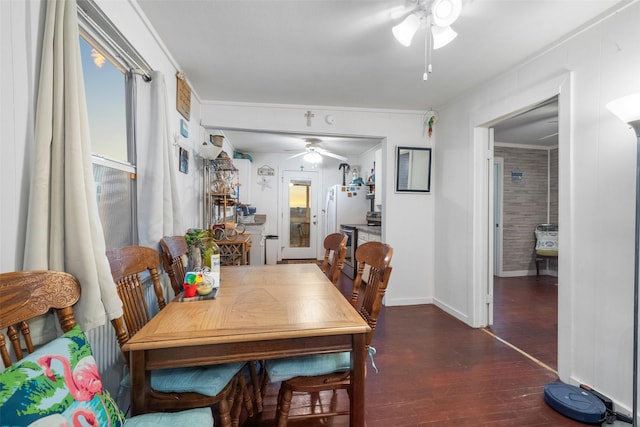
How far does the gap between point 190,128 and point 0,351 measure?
237 centimetres

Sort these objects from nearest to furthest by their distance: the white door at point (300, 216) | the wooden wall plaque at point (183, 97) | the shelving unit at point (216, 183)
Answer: the wooden wall plaque at point (183, 97)
the shelving unit at point (216, 183)
the white door at point (300, 216)

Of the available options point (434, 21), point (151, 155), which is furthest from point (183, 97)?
point (434, 21)

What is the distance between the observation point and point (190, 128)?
2.72m

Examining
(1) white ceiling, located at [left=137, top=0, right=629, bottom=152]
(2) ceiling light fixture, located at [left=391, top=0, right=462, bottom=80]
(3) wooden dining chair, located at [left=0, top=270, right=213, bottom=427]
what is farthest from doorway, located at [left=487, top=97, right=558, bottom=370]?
(3) wooden dining chair, located at [left=0, top=270, right=213, bottom=427]

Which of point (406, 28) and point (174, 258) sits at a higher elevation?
point (406, 28)

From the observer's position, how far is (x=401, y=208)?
3.42 metres

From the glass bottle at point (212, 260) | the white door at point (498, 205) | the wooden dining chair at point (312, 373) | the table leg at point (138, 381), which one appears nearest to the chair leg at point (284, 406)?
the wooden dining chair at point (312, 373)

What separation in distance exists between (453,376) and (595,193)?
61.7 inches

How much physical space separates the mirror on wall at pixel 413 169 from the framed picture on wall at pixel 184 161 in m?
2.38

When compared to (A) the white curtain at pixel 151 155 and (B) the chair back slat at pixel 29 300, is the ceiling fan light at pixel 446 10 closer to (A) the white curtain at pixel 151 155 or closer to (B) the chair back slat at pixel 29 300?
(A) the white curtain at pixel 151 155

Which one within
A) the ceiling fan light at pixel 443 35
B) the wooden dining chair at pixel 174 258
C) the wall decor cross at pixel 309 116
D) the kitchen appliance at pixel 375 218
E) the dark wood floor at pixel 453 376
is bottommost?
the dark wood floor at pixel 453 376

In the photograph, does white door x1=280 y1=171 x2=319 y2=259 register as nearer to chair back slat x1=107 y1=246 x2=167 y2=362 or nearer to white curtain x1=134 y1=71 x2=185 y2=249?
white curtain x1=134 y1=71 x2=185 y2=249

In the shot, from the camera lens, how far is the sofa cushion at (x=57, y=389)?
0.62 meters

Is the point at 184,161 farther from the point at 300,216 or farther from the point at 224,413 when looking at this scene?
the point at 300,216
